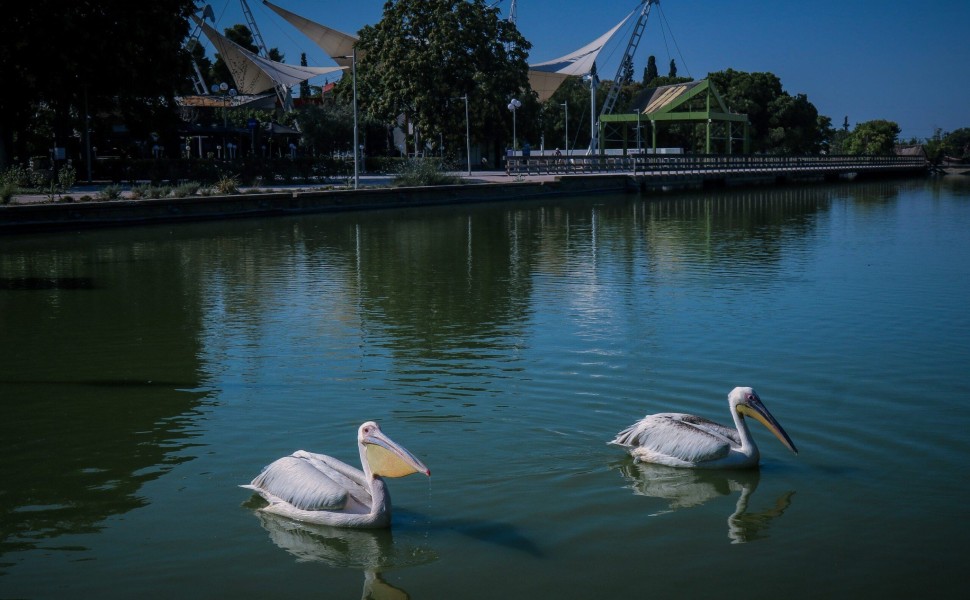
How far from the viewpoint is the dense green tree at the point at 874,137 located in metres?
94.1

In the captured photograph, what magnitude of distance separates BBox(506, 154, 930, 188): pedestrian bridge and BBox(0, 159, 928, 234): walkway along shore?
2.8 inches

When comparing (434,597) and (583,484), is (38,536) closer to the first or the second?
(434,597)

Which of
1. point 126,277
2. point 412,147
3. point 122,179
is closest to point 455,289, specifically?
point 126,277

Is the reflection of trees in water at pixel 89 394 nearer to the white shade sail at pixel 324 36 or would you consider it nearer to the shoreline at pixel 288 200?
the shoreline at pixel 288 200

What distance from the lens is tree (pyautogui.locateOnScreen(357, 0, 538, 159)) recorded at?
6053 centimetres

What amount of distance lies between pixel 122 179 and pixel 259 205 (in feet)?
39.3

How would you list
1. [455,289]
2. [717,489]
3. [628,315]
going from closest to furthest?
[717,489]
[628,315]
[455,289]

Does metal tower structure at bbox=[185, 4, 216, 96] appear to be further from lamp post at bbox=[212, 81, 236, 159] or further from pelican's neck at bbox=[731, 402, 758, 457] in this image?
pelican's neck at bbox=[731, 402, 758, 457]

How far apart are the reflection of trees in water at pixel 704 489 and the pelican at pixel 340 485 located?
6.37 feet

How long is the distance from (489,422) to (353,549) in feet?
9.11

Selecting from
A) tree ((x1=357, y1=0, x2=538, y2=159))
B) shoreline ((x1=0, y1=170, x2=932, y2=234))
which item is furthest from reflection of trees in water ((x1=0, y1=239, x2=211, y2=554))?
tree ((x1=357, y1=0, x2=538, y2=159))

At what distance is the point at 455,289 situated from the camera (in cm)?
1766

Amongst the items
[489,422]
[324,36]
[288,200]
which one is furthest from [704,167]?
[489,422]

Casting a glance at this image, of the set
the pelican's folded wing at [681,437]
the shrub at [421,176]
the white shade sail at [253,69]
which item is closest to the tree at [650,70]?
the white shade sail at [253,69]
